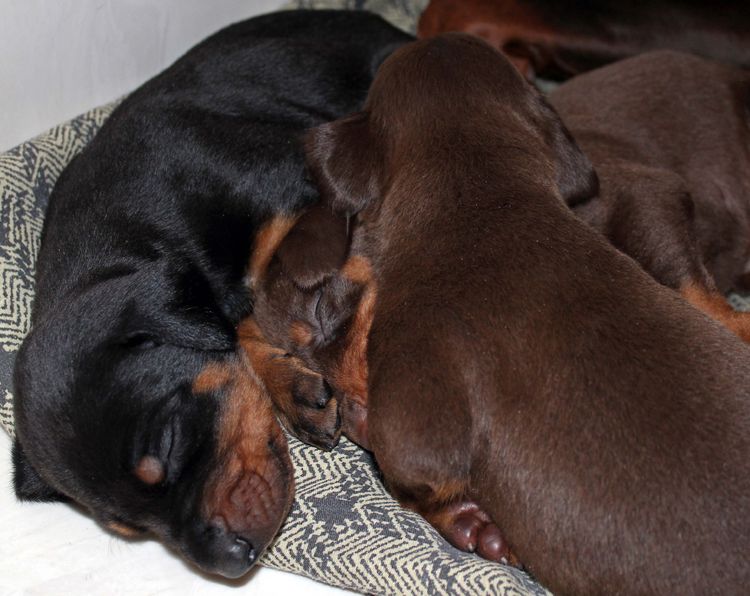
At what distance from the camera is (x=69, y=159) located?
13.3 ft

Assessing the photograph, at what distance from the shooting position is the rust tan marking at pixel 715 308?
3381 mm

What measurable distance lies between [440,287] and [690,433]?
0.72 meters

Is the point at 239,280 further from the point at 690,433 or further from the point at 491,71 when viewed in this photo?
the point at 690,433

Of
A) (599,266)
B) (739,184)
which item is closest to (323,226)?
(599,266)

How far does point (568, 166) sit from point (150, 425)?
1443 millimetres

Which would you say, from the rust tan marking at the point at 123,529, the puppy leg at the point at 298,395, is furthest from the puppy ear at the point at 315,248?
the rust tan marking at the point at 123,529

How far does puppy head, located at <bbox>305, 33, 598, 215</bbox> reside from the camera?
3.10m

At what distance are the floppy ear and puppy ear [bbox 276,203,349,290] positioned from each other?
668 millimetres

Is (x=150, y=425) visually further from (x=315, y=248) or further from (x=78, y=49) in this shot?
(x=78, y=49)

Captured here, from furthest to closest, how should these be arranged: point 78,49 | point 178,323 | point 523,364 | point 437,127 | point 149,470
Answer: point 78,49 < point 437,127 < point 178,323 < point 149,470 < point 523,364

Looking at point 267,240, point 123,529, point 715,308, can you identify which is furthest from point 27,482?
point 715,308

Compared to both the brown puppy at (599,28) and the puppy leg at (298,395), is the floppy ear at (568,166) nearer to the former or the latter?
the puppy leg at (298,395)

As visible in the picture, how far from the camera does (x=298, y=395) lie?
329 cm

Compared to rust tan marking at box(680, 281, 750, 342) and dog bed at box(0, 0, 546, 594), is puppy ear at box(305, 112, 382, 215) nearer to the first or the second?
dog bed at box(0, 0, 546, 594)
